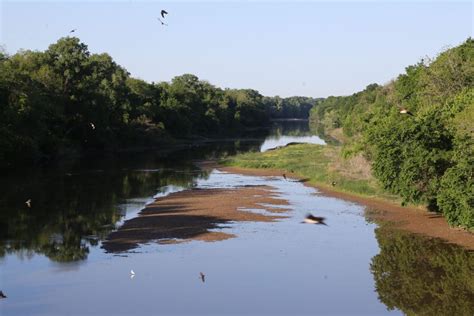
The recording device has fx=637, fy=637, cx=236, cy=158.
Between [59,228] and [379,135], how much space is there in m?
21.8

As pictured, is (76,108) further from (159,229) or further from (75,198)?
(159,229)

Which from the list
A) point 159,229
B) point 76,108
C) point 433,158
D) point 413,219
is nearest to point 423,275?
point 433,158

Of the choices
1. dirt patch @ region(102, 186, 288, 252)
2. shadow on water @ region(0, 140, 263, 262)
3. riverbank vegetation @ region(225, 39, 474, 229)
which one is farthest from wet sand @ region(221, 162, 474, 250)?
shadow on water @ region(0, 140, 263, 262)

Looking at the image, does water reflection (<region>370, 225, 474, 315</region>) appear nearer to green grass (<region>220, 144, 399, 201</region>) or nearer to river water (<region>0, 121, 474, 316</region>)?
river water (<region>0, 121, 474, 316</region>)

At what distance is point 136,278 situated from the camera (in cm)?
2766

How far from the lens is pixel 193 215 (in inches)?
1694

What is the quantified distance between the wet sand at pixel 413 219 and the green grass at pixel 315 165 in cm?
95

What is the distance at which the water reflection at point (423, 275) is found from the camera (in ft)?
82.3

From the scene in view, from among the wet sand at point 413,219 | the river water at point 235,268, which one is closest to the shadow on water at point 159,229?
the river water at point 235,268

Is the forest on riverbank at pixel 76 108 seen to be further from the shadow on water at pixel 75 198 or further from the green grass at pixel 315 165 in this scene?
the green grass at pixel 315 165

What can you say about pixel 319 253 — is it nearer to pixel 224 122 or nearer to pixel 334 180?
pixel 334 180

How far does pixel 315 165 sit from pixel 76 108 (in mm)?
38693

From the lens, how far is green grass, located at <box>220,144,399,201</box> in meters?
51.8

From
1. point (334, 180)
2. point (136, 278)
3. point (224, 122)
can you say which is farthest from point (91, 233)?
point (224, 122)
